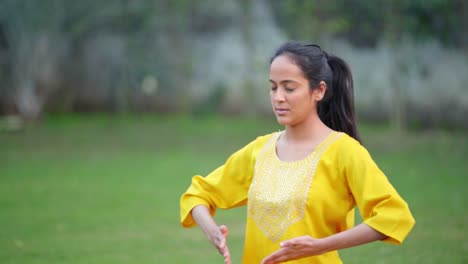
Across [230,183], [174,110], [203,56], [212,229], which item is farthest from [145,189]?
[174,110]

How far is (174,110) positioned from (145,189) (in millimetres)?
11451

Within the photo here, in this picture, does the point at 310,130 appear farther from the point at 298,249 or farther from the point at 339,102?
the point at 298,249

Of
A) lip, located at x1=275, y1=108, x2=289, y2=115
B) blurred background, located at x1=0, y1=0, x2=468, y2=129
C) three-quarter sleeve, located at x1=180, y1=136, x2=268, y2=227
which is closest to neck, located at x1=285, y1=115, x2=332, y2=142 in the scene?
lip, located at x1=275, y1=108, x2=289, y2=115

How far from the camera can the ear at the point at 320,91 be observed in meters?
3.50

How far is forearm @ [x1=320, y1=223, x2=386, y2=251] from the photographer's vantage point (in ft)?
10.3

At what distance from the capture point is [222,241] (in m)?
3.30

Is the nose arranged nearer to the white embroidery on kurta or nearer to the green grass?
the white embroidery on kurta

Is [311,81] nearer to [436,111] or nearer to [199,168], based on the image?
[199,168]

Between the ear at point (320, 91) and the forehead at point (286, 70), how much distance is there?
4.6 inches

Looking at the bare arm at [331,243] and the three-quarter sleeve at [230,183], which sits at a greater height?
the three-quarter sleeve at [230,183]

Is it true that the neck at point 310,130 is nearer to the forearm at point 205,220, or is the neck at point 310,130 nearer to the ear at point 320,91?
the ear at point 320,91

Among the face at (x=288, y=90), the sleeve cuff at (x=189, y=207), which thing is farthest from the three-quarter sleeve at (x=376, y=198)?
the sleeve cuff at (x=189, y=207)

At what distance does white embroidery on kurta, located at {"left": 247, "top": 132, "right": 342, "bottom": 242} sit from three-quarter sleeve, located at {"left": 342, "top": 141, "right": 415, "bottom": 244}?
16 centimetres

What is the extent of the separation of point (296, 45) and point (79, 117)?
64.3 ft
